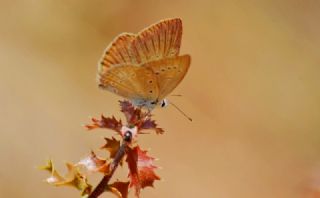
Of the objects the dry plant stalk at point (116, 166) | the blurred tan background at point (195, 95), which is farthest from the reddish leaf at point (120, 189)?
the blurred tan background at point (195, 95)

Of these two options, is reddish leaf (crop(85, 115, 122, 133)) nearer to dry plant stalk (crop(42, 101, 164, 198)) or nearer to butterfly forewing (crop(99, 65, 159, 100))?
dry plant stalk (crop(42, 101, 164, 198))

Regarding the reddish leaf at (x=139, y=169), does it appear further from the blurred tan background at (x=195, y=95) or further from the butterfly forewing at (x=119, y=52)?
the blurred tan background at (x=195, y=95)

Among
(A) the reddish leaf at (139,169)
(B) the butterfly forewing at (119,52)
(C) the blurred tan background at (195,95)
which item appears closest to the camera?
(A) the reddish leaf at (139,169)

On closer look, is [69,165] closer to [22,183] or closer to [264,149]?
[22,183]

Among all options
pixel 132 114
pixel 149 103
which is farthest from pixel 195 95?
pixel 132 114

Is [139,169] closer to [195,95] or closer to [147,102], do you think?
[147,102]

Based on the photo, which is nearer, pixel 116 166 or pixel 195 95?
pixel 116 166

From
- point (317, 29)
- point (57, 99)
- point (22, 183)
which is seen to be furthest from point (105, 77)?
point (317, 29)

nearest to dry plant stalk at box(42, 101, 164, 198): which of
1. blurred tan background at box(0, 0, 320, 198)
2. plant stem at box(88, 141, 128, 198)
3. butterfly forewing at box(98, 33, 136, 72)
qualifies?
plant stem at box(88, 141, 128, 198)
